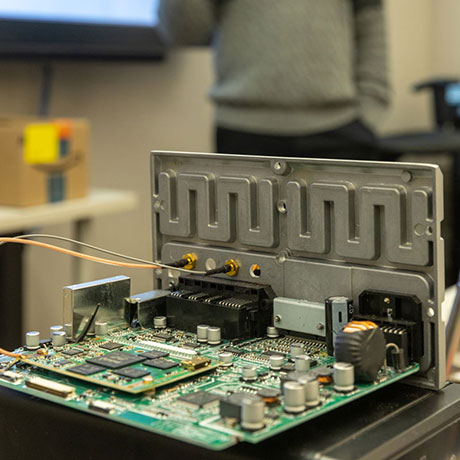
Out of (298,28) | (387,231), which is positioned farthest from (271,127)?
(387,231)

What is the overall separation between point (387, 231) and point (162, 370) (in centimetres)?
28

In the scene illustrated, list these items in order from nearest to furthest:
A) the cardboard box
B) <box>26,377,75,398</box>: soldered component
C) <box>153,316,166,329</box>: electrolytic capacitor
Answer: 1. <box>26,377,75,398</box>: soldered component
2. <box>153,316,166,329</box>: electrolytic capacitor
3. the cardboard box

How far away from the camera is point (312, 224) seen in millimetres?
961

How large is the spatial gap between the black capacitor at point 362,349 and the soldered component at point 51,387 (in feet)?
0.90

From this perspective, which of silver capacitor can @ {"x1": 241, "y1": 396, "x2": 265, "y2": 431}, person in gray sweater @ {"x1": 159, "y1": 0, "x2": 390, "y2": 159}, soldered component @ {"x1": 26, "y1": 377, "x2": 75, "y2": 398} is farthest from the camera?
person in gray sweater @ {"x1": 159, "y1": 0, "x2": 390, "y2": 159}

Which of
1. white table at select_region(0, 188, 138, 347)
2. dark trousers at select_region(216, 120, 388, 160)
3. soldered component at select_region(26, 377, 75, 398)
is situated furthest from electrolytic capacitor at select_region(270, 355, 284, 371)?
dark trousers at select_region(216, 120, 388, 160)

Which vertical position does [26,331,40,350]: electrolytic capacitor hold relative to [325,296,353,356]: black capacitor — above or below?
below

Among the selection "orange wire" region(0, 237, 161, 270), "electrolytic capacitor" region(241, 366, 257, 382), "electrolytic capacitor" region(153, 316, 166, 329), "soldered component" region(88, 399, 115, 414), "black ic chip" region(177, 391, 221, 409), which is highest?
"orange wire" region(0, 237, 161, 270)

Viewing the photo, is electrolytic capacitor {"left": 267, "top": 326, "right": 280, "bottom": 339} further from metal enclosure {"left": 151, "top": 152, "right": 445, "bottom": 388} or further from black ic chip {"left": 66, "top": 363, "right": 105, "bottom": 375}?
black ic chip {"left": 66, "top": 363, "right": 105, "bottom": 375}

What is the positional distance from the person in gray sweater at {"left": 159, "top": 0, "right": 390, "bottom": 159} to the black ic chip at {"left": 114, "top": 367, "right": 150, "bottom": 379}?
5.97ft

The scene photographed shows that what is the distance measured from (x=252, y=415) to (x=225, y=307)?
0.95ft

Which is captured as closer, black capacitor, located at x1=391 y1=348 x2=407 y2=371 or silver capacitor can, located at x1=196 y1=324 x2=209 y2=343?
black capacitor, located at x1=391 y1=348 x2=407 y2=371

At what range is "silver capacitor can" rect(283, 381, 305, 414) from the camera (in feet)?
2.48

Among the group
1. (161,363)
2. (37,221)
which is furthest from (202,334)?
(37,221)
